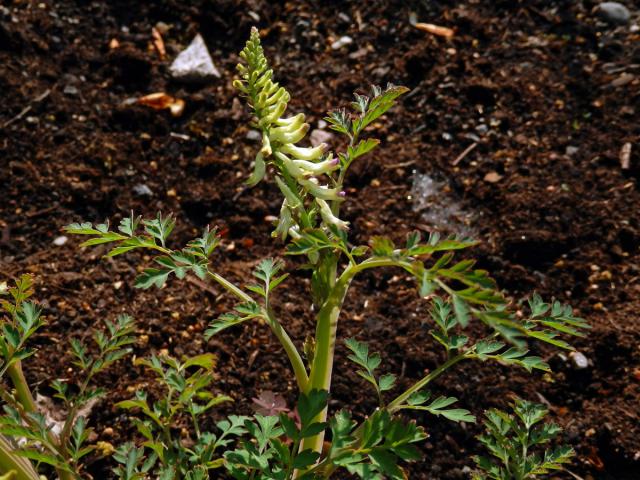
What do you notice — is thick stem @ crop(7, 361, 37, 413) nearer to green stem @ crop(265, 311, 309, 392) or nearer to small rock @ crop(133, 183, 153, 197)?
green stem @ crop(265, 311, 309, 392)

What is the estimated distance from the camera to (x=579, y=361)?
9.34ft

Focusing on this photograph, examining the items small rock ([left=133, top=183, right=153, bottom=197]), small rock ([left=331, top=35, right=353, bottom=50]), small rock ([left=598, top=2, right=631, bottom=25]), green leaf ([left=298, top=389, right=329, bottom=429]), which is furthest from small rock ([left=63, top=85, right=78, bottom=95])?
small rock ([left=598, top=2, right=631, bottom=25])

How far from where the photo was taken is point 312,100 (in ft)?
12.6

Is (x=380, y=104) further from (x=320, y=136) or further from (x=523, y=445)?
(x=320, y=136)

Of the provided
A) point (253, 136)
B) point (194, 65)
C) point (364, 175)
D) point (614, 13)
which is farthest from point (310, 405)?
point (614, 13)

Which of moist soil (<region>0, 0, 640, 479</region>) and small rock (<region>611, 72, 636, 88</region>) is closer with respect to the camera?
moist soil (<region>0, 0, 640, 479</region>)

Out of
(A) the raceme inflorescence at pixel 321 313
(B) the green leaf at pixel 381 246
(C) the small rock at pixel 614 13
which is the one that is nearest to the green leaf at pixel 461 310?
(A) the raceme inflorescence at pixel 321 313

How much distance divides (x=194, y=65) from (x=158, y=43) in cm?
33

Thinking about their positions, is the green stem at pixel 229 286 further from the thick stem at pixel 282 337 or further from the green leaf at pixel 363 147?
the green leaf at pixel 363 147

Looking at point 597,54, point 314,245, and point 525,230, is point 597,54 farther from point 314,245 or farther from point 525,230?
point 314,245

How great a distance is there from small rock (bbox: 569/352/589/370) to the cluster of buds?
155 centimetres

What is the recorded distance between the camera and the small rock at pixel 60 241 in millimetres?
3297

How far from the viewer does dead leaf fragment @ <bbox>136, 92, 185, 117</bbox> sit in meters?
3.79

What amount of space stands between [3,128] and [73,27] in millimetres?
885
